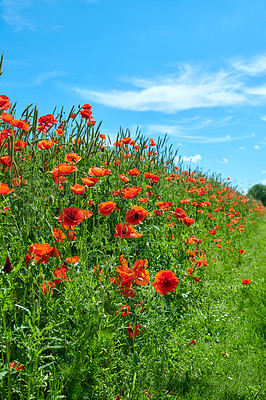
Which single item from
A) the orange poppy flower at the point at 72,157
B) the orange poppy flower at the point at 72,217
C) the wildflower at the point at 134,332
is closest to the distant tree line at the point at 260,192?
the orange poppy flower at the point at 72,157

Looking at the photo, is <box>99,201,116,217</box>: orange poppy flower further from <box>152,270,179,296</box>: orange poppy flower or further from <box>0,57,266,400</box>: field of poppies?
<box>152,270,179,296</box>: orange poppy flower

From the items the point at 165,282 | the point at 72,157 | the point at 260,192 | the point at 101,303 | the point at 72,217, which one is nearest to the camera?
the point at 101,303

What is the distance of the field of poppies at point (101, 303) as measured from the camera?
158cm

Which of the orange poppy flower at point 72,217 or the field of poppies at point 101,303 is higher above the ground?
the orange poppy flower at point 72,217

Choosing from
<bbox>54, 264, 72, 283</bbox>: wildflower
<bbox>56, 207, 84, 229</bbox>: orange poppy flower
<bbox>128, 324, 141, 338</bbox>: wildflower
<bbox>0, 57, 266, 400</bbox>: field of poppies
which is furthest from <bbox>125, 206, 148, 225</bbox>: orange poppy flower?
<bbox>128, 324, 141, 338</bbox>: wildflower

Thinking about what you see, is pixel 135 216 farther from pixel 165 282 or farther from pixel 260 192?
pixel 260 192

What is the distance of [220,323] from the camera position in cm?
301

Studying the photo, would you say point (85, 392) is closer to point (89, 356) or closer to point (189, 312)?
point (89, 356)

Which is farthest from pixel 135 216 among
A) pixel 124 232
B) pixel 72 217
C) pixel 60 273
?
pixel 60 273

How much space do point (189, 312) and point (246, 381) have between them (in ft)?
2.55

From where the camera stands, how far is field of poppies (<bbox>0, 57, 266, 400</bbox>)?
1581 millimetres

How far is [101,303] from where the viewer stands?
65.6 inches

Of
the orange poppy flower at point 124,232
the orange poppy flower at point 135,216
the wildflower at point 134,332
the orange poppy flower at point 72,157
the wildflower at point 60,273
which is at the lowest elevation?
the wildflower at point 134,332

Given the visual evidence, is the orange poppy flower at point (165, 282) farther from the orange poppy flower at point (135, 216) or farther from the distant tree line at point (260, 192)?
the distant tree line at point (260, 192)
